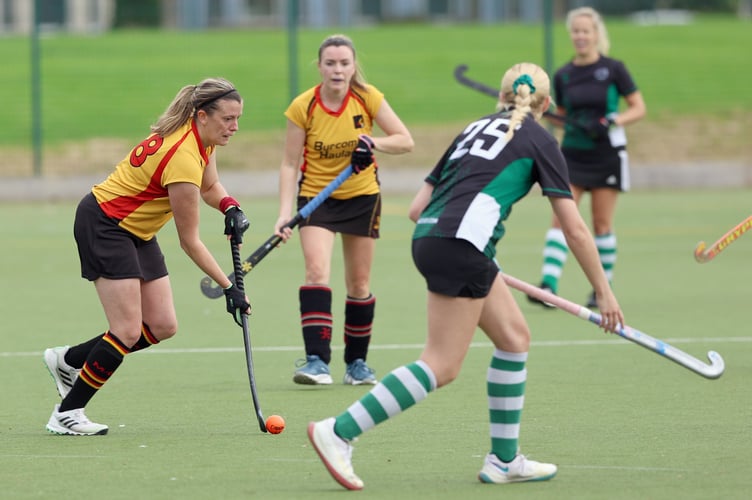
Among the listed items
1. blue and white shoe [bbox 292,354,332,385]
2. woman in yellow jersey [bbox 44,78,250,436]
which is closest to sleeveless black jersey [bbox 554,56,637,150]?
blue and white shoe [bbox 292,354,332,385]

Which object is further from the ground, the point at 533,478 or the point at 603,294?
the point at 603,294

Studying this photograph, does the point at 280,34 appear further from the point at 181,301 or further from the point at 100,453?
the point at 100,453

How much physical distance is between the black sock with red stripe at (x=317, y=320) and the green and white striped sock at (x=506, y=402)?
7.83 feet

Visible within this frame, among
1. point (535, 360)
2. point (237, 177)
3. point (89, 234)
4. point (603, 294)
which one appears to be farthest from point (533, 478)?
point (237, 177)

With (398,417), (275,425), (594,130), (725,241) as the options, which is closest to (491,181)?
(275,425)

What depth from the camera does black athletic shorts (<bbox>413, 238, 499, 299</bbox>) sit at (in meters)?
5.25

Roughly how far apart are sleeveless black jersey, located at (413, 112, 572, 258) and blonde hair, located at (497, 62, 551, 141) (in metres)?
0.05

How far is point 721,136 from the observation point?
80.2 feet

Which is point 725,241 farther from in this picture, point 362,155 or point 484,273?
point 484,273

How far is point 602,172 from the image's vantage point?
1054 centimetres

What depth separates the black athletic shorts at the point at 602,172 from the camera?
10531mm

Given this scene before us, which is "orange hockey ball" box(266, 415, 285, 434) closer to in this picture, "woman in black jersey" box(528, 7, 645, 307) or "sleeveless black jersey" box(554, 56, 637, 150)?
"woman in black jersey" box(528, 7, 645, 307)

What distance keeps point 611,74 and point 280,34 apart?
27.2 meters

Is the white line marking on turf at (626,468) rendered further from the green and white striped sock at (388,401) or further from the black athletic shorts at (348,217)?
the black athletic shorts at (348,217)
